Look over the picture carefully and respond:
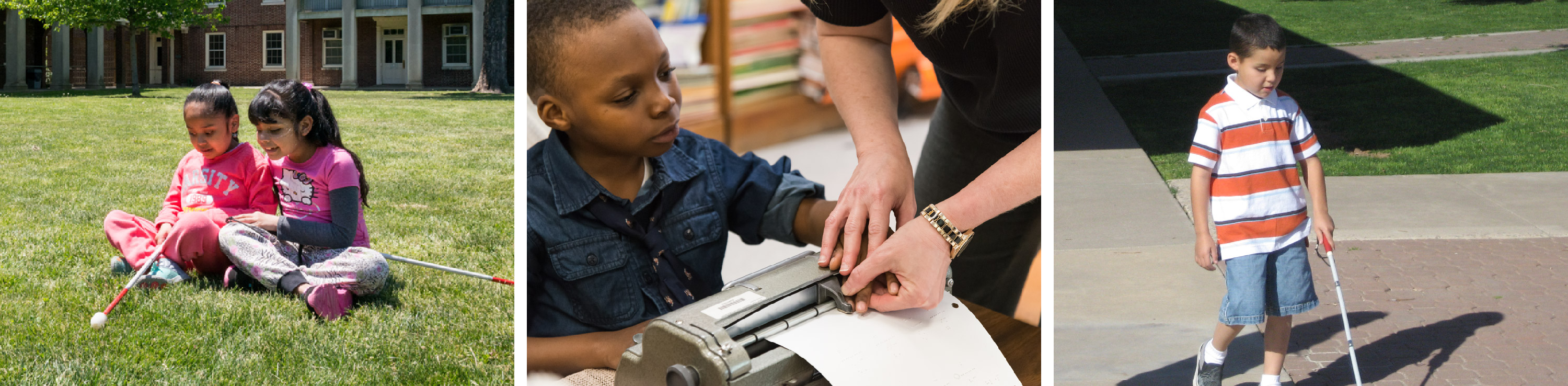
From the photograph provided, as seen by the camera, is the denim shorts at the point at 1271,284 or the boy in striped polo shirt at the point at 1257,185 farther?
the denim shorts at the point at 1271,284

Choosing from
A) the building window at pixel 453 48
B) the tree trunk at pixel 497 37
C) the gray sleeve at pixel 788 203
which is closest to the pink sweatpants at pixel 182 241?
the tree trunk at pixel 497 37

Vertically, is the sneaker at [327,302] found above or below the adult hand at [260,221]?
below

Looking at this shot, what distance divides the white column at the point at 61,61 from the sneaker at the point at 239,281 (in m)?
15.3

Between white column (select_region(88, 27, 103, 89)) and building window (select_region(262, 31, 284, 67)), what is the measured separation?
7.39 ft

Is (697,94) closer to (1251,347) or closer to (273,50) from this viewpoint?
(1251,347)

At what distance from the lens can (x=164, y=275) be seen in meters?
3.69

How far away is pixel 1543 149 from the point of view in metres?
7.66

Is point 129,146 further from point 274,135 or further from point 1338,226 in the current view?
point 1338,226

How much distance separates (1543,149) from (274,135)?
8323 millimetres

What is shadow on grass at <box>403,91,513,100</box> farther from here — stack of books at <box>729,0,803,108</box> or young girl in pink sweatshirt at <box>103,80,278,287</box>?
stack of books at <box>729,0,803,108</box>

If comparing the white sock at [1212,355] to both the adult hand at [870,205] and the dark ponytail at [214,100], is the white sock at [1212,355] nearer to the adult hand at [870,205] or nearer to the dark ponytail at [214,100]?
the adult hand at [870,205]

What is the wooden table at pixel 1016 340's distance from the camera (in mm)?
1825

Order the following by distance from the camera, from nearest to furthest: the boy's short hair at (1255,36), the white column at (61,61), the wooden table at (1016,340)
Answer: the wooden table at (1016,340)
the boy's short hair at (1255,36)
the white column at (61,61)

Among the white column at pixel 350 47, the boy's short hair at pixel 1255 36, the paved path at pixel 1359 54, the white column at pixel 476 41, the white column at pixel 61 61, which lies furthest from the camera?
the white column at pixel 350 47
